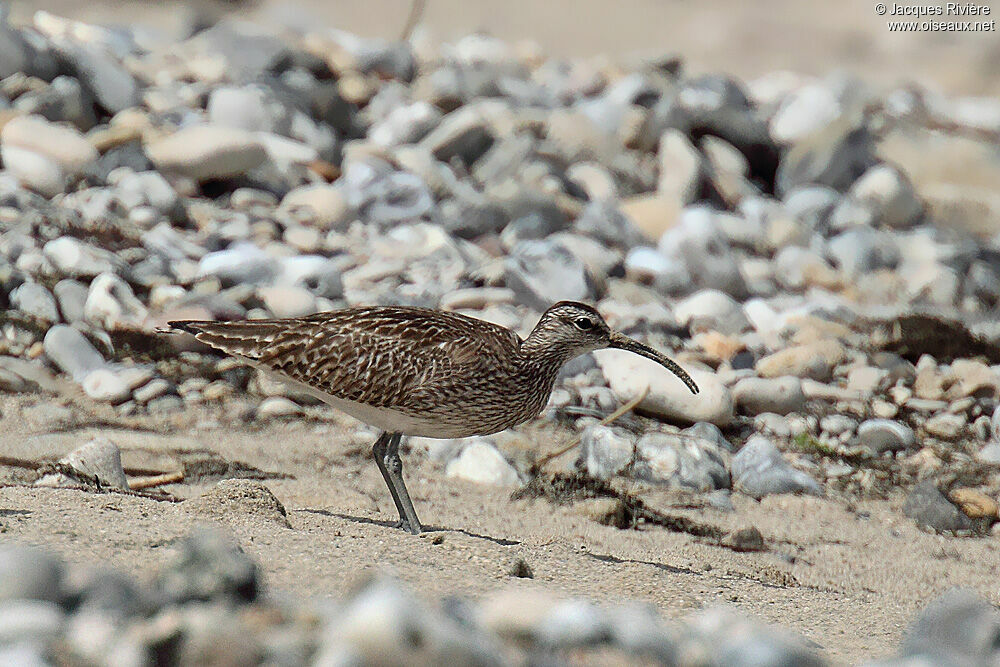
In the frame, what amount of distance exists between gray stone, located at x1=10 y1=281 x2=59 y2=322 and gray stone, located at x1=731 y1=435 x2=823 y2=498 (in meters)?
4.57

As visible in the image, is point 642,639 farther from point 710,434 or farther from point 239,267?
point 239,267

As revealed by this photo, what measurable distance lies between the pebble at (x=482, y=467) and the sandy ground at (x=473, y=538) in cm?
9

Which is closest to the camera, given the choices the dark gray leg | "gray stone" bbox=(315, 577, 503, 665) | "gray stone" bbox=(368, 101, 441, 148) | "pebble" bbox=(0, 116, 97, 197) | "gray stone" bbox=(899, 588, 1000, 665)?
"gray stone" bbox=(315, 577, 503, 665)

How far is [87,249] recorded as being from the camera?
29.2ft

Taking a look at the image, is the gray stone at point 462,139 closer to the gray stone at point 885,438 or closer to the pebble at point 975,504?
the gray stone at point 885,438

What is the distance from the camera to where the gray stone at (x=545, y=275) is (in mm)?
9336

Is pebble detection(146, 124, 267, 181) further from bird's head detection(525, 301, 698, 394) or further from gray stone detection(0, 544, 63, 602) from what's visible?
gray stone detection(0, 544, 63, 602)

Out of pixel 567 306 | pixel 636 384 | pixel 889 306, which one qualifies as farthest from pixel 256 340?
pixel 889 306

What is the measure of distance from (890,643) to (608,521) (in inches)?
87.9

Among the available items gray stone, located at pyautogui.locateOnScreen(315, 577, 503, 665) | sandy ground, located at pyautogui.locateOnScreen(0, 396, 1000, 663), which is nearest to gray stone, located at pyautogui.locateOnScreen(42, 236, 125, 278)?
sandy ground, located at pyautogui.locateOnScreen(0, 396, 1000, 663)

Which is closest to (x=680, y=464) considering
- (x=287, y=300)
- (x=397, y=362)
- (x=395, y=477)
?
(x=395, y=477)

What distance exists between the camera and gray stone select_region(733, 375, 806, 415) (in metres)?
8.27

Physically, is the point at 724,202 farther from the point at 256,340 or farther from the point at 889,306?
the point at 256,340

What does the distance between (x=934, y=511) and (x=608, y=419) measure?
1.96m
